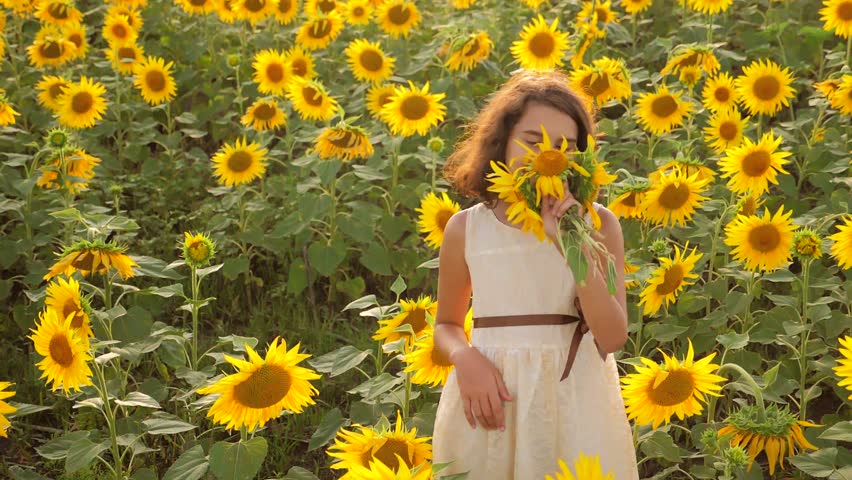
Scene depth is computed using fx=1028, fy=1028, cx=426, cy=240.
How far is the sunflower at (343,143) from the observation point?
3.64 meters

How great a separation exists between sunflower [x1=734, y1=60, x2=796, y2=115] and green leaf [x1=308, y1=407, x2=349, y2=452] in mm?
2151

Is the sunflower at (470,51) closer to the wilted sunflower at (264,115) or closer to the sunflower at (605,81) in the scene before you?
the sunflower at (605,81)

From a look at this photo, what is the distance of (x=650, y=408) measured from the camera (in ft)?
7.19

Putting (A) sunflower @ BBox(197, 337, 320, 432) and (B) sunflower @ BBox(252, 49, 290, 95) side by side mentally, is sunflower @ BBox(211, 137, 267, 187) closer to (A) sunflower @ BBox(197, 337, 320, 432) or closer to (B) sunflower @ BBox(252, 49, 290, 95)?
(B) sunflower @ BBox(252, 49, 290, 95)

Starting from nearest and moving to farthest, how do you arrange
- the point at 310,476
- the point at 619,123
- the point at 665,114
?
the point at 310,476 < the point at 665,114 < the point at 619,123

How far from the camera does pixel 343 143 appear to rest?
3.70m

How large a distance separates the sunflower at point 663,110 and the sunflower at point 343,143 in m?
1.03

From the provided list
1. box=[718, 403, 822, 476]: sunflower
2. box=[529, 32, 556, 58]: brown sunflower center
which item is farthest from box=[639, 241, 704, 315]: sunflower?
box=[529, 32, 556, 58]: brown sunflower center

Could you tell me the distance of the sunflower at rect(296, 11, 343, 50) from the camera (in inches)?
189

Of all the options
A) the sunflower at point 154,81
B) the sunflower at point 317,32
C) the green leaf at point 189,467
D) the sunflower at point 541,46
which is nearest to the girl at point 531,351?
the green leaf at point 189,467

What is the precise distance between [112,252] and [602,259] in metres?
1.34

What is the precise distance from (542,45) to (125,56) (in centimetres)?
196

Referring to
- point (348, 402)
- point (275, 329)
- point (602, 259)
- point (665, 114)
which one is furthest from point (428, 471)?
point (665, 114)

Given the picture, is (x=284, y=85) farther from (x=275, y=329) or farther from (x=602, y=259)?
(x=602, y=259)
